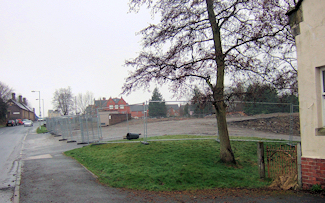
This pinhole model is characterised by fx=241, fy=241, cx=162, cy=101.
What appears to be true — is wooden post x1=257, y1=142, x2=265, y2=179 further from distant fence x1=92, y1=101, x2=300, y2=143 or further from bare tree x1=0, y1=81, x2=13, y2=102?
bare tree x1=0, y1=81, x2=13, y2=102

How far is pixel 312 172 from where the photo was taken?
5.87m

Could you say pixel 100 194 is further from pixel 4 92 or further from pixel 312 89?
pixel 4 92

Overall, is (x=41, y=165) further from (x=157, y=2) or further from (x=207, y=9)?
(x=207, y=9)

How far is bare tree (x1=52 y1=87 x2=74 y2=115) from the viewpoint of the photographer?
71.1m

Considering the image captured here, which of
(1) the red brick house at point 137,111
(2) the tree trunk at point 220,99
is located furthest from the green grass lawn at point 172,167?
(1) the red brick house at point 137,111

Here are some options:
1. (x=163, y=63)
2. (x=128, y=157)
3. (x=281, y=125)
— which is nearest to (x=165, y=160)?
(x=128, y=157)

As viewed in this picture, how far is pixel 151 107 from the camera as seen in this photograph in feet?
40.1

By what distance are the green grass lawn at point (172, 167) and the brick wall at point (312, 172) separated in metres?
1.25

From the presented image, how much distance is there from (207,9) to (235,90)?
11.0 feet

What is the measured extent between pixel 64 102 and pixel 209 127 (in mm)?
65032

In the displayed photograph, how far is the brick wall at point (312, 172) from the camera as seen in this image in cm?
569

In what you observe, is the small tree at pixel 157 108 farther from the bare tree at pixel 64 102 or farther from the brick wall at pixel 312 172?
the bare tree at pixel 64 102

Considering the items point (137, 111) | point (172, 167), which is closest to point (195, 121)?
point (137, 111)

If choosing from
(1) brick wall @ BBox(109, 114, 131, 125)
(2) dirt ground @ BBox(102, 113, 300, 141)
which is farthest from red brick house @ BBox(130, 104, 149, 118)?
(1) brick wall @ BBox(109, 114, 131, 125)
